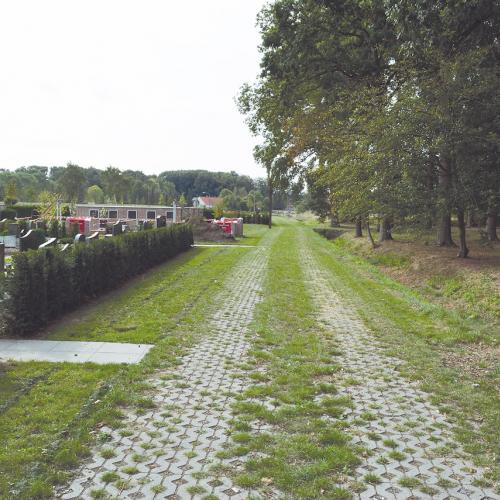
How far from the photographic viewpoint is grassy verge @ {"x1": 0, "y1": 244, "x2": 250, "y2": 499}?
Result: 369 centimetres

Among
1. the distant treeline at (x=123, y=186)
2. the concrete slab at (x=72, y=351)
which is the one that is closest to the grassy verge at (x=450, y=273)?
the concrete slab at (x=72, y=351)

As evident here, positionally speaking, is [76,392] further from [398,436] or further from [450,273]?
[450,273]

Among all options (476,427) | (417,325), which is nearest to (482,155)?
(417,325)

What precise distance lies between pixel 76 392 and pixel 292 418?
2334 millimetres

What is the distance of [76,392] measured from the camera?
5.12 metres

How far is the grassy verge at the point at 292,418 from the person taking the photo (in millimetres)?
3566

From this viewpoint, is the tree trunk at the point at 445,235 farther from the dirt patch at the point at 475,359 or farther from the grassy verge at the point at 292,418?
the grassy verge at the point at 292,418

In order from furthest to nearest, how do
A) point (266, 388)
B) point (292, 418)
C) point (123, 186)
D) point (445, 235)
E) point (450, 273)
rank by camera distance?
point (123, 186) → point (445, 235) → point (450, 273) → point (266, 388) → point (292, 418)

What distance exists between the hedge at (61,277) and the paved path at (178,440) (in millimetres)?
2970

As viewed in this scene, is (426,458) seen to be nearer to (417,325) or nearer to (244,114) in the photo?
(417,325)

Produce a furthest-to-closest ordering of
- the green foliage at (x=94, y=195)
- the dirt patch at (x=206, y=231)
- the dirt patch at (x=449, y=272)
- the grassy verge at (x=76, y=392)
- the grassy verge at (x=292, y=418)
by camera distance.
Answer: the green foliage at (x=94, y=195), the dirt patch at (x=206, y=231), the dirt patch at (x=449, y=272), the grassy verge at (x=76, y=392), the grassy verge at (x=292, y=418)

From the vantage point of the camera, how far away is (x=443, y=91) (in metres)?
13.9

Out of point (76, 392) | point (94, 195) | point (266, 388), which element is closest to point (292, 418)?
point (266, 388)

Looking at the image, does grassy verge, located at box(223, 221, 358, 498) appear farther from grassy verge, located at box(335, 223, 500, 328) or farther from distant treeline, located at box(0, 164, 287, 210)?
distant treeline, located at box(0, 164, 287, 210)
